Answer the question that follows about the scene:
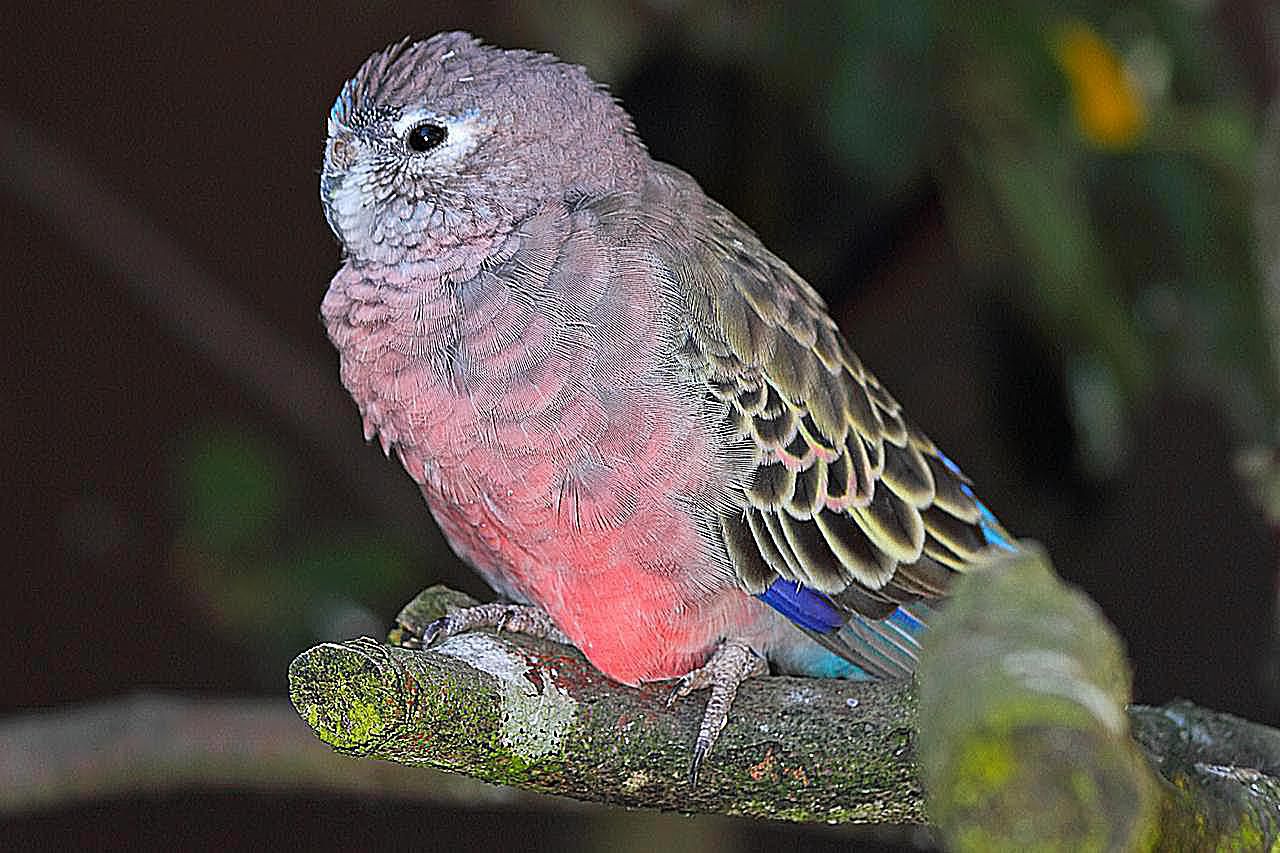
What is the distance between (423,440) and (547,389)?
0.11 m

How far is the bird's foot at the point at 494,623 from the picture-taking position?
1.20 m

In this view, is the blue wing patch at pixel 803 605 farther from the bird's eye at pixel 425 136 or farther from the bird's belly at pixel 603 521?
the bird's eye at pixel 425 136

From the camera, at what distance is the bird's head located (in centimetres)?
117

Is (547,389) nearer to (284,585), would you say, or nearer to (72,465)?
(284,585)

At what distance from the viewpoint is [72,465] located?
114 inches

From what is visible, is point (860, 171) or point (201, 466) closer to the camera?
point (860, 171)

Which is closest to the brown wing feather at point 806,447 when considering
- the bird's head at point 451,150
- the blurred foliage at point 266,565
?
the bird's head at point 451,150

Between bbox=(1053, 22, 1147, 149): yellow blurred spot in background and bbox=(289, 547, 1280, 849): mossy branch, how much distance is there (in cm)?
80

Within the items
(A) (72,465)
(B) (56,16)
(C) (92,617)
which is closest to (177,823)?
(C) (92,617)

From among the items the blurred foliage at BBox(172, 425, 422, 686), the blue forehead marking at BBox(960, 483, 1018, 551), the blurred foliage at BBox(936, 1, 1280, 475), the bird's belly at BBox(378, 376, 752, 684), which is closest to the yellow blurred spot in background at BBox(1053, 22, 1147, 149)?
the blurred foliage at BBox(936, 1, 1280, 475)

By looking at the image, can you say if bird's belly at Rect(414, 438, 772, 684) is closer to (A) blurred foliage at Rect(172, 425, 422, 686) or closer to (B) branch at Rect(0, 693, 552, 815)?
(B) branch at Rect(0, 693, 552, 815)

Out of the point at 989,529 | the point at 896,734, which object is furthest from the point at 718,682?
the point at 989,529

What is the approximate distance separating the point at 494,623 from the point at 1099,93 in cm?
92

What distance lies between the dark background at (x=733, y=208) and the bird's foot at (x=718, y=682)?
1.59ft
